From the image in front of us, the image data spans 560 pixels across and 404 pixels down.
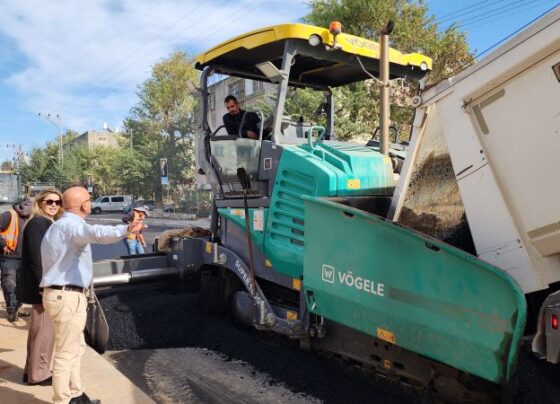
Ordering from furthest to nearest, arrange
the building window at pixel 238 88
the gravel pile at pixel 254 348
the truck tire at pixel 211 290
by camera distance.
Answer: the building window at pixel 238 88 → the truck tire at pixel 211 290 → the gravel pile at pixel 254 348

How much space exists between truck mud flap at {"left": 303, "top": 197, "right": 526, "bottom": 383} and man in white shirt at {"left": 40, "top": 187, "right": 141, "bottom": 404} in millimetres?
1270

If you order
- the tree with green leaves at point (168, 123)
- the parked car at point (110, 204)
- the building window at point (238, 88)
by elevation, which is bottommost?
the parked car at point (110, 204)

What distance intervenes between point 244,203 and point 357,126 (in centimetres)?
1117

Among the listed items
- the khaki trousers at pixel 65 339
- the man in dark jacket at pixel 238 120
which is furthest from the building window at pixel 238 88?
the khaki trousers at pixel 65 339

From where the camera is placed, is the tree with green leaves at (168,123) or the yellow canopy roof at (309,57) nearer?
the yellow canopy roof at (309,57)

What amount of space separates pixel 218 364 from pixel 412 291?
2596mm

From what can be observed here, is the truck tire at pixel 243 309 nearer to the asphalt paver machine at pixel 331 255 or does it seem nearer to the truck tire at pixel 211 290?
the asphalt paver machine at pixel 331 255

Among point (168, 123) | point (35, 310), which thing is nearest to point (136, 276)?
point (35, 310)

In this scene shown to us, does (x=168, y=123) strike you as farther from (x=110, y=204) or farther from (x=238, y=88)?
(x=238, y=88)

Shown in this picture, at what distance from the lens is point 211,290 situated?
518 cm

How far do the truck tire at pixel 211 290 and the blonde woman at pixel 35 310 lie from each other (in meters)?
1.51

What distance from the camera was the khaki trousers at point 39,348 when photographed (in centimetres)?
396

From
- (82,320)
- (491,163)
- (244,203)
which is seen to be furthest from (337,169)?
(82,320)

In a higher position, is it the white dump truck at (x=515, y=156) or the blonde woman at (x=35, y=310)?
the white dump truck at (x=515, y=156)
